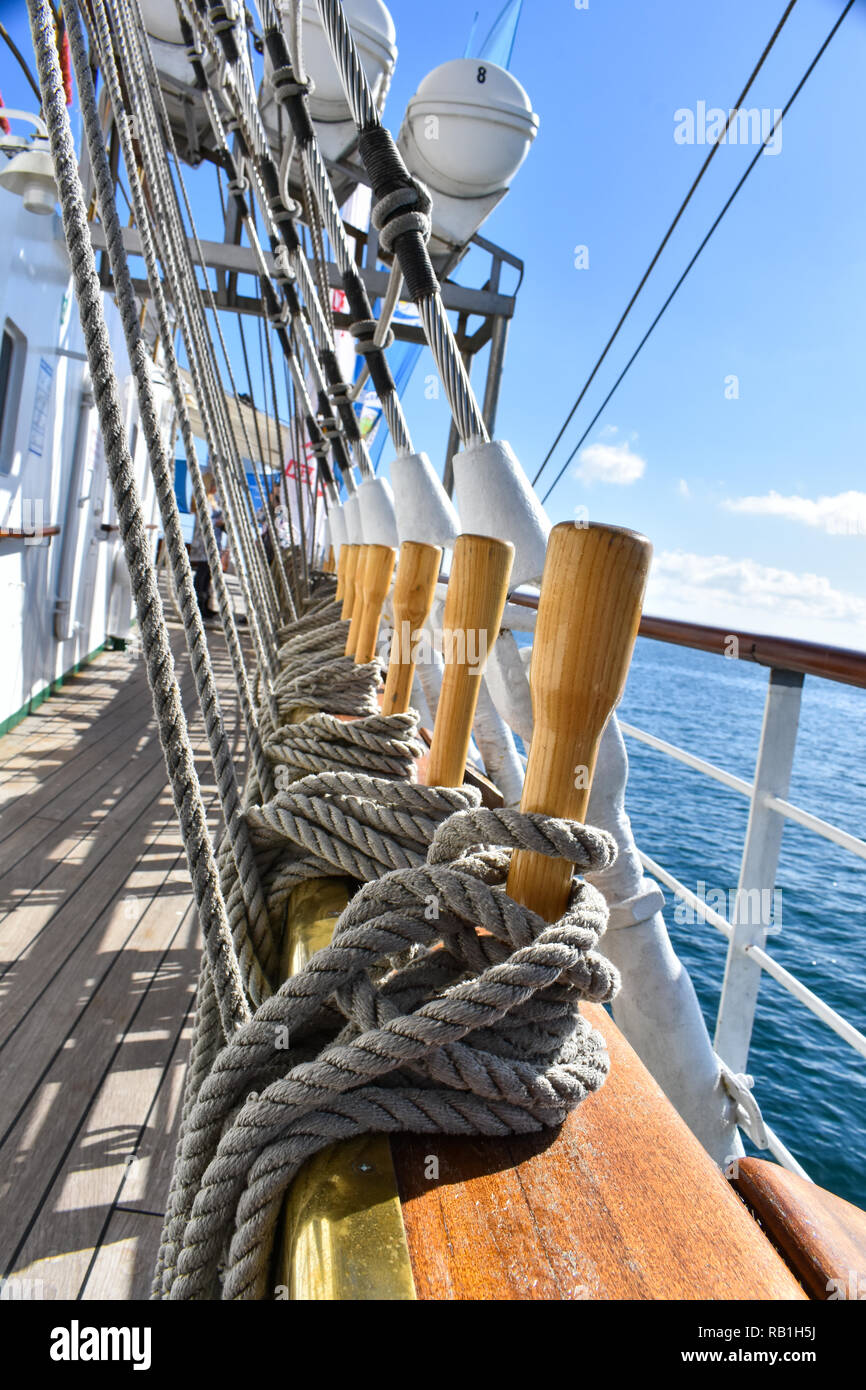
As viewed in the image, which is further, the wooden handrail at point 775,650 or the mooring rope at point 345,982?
the wooden handrail at point 775,650

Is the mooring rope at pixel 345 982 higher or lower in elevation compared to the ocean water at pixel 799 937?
higher

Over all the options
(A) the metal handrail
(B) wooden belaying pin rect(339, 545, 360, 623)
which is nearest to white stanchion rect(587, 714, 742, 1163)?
(A) the metal handrail

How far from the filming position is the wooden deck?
3.90ft

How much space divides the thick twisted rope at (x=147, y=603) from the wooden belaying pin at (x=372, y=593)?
0.71 metres

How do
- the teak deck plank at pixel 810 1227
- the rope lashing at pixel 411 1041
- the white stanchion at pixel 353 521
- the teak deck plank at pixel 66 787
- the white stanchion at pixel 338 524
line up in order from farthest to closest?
the teak deck plank at pixel 66 787 < the white stanchion at pixel 338 524 < the white stanchion at pixel 353 521 < the teak deck plank at pixel 810 1227 < the rope lashing at pixel 411 1041

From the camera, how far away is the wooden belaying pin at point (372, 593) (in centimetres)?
129

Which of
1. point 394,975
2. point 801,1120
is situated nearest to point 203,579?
point 801,1120

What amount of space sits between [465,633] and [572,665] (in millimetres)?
206

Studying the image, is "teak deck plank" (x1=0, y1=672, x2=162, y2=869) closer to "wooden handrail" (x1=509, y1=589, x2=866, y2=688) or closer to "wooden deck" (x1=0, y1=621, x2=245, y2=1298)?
"wooden deck" (x1=0, y1=621, x2=245, y2=1298)

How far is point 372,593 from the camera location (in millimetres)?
1324

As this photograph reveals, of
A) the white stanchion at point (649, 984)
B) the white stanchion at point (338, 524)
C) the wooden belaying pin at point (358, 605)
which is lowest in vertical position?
the white stanchion at point (649, 984)

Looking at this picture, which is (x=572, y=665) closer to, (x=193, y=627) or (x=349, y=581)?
(x=193, y=627)

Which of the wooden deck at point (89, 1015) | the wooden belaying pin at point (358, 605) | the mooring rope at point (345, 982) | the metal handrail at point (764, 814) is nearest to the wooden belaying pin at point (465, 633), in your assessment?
the mooring rope at point (345, 982)

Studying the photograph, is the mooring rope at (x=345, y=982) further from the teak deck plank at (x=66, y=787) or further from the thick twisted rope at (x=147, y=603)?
the teak deck plank at (x=66, y=787)
